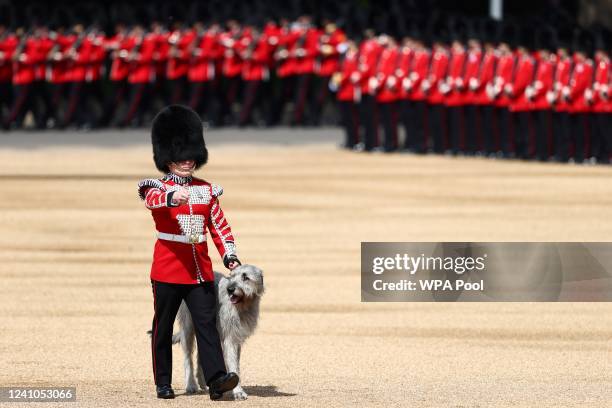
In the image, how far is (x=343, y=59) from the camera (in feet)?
67.4

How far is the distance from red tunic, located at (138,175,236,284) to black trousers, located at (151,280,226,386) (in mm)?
48

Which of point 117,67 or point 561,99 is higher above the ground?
point 117,67

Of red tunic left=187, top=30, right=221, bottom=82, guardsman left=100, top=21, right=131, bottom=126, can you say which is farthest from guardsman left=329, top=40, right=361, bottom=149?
guardsman left=100, top=21, right=131, bottom=126

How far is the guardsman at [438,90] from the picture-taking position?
19.5 meters

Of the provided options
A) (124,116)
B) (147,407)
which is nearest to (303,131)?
(124,116)

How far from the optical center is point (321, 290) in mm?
10094

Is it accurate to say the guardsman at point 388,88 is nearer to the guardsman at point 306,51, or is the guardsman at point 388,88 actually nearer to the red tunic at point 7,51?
the guardsman at point 306,51

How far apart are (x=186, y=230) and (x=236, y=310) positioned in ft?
1.08

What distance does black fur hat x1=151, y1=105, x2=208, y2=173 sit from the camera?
6.98 metres

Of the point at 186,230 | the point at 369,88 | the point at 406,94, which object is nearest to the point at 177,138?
the point at 186,230

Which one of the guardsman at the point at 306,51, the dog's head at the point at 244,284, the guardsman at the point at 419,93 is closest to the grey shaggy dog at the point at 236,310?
the dog's head at the point at 244,284

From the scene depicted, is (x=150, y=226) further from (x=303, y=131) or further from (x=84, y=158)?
(x=303, y=131)

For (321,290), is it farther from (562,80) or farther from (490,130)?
(490,130)

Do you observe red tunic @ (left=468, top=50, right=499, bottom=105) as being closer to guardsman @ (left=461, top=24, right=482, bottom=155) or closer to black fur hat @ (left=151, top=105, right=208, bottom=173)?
guardsman @ (left=461, top=24, right=482, bottom=155)
